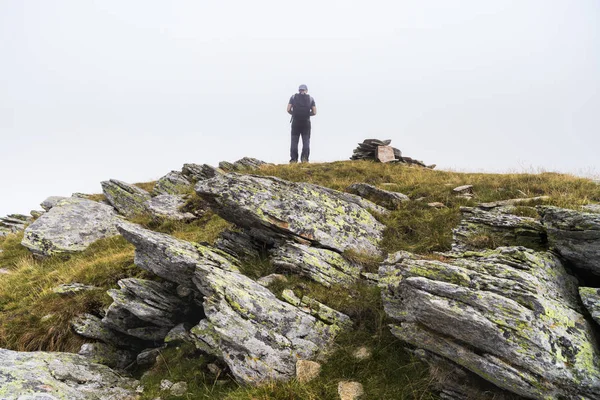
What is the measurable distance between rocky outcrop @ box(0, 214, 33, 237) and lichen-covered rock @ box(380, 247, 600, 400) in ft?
100

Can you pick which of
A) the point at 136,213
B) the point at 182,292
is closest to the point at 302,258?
the point at 182,292

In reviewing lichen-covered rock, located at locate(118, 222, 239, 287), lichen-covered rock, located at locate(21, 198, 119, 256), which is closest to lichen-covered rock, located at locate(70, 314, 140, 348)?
lichen-covered rock, located at locate(118, 222, 239, 287)

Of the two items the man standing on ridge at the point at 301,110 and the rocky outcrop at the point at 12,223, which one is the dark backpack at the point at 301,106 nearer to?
the man standing on ridge at the point at 301,110

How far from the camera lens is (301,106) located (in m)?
27.3

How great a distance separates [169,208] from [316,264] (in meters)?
12.4

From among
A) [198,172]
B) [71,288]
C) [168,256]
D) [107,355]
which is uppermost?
[198,172]

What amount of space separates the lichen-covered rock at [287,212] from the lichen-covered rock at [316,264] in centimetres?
50

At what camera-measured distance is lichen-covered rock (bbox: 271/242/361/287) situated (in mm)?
9922

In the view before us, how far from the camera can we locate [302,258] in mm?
10258

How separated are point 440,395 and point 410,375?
2.19ft

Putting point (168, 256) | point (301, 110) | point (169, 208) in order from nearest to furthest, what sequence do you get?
point (168, 256)
point (169, 208)
point (301, 110)

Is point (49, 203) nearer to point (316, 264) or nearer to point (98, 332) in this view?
point (98, 332)

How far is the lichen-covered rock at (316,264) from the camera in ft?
32.6

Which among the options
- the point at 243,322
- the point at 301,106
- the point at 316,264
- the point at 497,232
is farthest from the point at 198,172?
the point at 497,232
